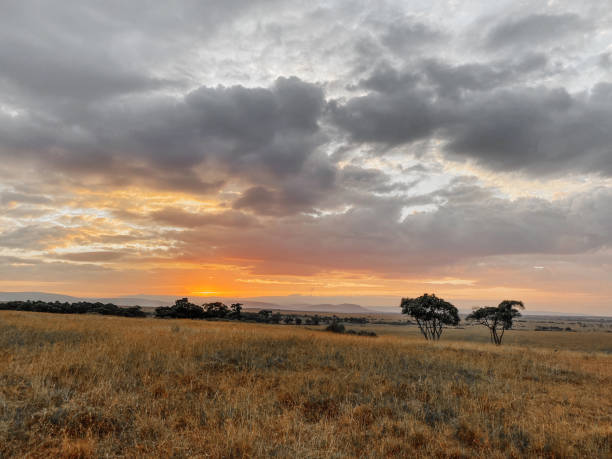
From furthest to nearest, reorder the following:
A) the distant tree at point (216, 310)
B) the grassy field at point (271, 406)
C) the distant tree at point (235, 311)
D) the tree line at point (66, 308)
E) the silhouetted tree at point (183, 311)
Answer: the distant tree at point (235, 311) → the distant tree at point (216, 310) → the silhouetted tree at point (183, 311) → the tree line at point (66, 308) → the grassy field at point (271, 406)

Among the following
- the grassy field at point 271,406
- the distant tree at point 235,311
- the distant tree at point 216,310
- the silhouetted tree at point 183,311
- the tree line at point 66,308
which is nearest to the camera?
the grassy field at point 271,406

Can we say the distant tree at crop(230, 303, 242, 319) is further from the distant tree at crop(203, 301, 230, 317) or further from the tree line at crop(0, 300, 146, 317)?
the tree line at crop(0, 300, 146, 317)

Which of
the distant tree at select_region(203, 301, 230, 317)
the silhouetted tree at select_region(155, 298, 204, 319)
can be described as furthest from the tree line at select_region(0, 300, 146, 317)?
the distant tree at select_region(203, 301, 230, 317)

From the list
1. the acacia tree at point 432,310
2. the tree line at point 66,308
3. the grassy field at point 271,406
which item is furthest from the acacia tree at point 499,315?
the tree line at point 66,308

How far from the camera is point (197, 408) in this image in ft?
29.0

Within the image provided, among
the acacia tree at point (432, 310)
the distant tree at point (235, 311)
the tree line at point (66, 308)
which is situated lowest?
the distant tree at point (235, 311)

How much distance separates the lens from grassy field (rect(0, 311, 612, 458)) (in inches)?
277

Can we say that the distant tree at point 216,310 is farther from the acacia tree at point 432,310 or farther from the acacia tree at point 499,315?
the acacia tree at point 499,315

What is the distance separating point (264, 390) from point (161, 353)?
592 cm

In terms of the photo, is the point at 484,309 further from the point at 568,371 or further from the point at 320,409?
the point at 320,409

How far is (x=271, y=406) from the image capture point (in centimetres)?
937

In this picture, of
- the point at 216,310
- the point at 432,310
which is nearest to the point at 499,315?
the point at 432,310

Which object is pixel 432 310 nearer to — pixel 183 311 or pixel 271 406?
pixel 271 406

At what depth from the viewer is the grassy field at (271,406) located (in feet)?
23.1
